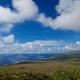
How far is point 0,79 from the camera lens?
36.8 m

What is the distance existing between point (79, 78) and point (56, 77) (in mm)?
3613

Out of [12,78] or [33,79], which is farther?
[33,79]

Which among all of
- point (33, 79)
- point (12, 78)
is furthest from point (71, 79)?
point (12, 78)

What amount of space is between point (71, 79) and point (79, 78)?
1.22 metres

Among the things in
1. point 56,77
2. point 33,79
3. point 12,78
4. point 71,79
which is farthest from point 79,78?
point 12,78

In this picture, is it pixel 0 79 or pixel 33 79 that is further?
pixel 33 79

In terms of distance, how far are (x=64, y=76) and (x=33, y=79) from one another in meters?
5.34

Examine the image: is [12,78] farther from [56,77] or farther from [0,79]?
[56,77]

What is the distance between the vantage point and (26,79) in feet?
127

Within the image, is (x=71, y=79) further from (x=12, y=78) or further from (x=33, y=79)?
(x=12, y=78)

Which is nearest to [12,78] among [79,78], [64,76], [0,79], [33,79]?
[0,79]

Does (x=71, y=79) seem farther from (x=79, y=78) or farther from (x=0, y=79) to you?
(x=0, y=79)

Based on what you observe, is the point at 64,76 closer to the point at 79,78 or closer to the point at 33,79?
A: the point at 79,78

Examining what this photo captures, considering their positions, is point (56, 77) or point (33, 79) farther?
point (33, 79)
